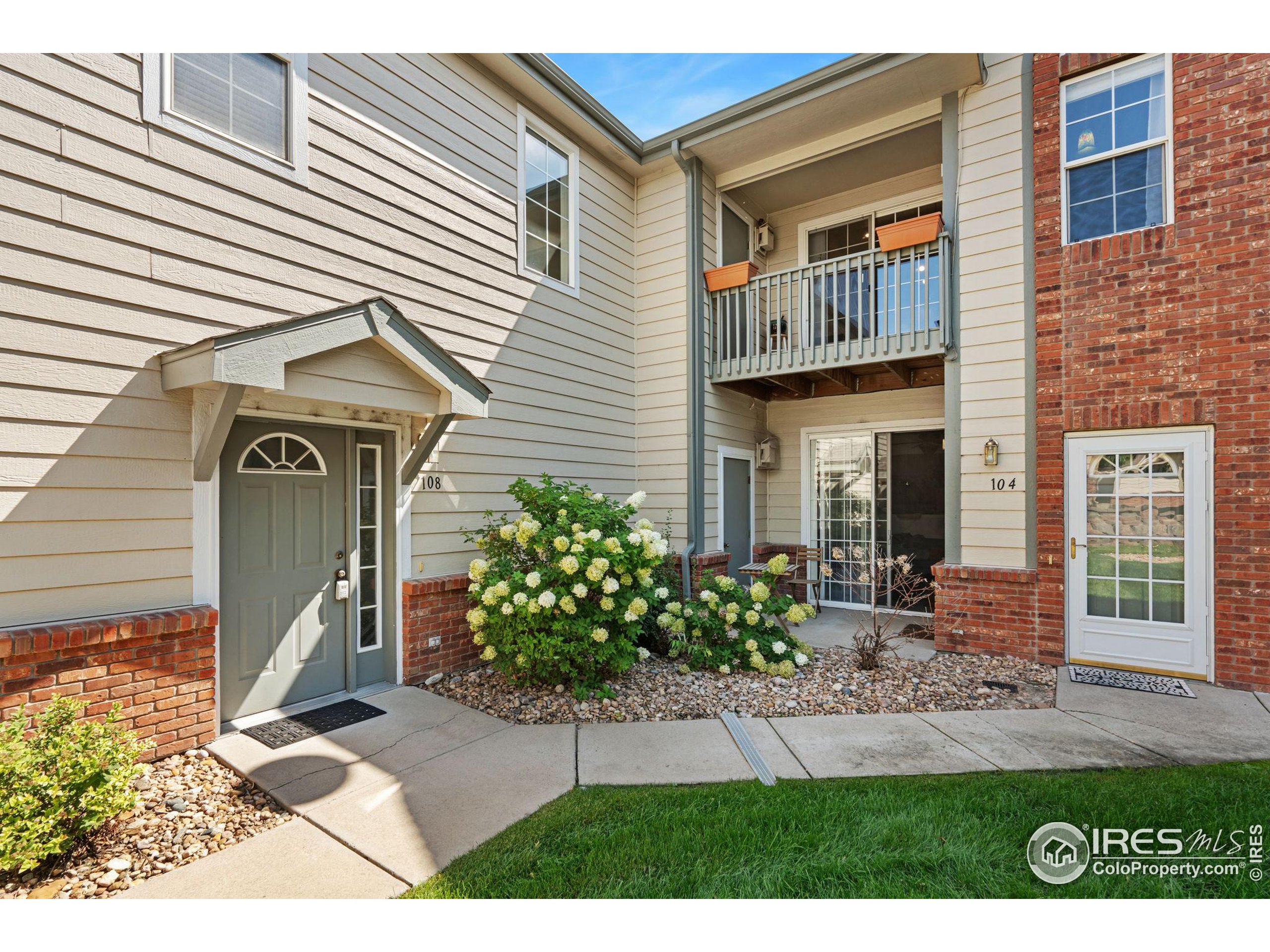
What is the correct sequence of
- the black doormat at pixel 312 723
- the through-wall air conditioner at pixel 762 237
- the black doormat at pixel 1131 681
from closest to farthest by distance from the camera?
the black doormat at pixel 312 723 → the black doormat at pixel 1131 681 → the through-wall air conditioner at pixel 762 237

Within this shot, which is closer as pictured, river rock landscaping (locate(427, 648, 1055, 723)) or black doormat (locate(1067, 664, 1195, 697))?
river rock landscaping (locate(427, 648, 1055, 723))

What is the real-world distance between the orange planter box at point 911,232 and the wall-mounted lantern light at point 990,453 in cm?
198

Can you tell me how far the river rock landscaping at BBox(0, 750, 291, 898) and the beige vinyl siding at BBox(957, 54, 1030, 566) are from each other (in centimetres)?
559

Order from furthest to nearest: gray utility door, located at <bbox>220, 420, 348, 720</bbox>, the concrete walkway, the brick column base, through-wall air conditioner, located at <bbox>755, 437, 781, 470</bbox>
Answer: through-wall air conditioner, located at <bbox>755, 437, 781, 470</bbox>
the brick column base
gray utility door, located at <bbox>220, 420, 348, 720</bbox>
the concrete walkway

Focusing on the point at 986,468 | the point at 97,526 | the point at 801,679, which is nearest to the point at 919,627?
the point at 986,468

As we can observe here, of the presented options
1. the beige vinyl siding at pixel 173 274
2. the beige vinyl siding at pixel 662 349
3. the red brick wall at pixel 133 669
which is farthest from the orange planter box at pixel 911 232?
the red brick wall at pixel 133 669

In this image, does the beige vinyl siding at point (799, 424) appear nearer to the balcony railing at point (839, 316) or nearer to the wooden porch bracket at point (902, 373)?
the wooden porch bracket at point (902, 373)

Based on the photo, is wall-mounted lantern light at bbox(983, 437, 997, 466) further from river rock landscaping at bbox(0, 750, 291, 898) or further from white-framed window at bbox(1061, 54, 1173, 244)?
river rock landscaping at bbox(0, 750, 291, 898)

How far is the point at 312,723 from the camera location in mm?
3729

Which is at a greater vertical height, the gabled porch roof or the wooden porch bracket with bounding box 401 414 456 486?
the gabled porch roof

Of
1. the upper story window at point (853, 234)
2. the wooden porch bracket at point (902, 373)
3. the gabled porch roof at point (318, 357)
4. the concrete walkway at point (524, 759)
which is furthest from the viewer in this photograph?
the upper story window at point (853, 234)

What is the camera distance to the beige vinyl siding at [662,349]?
677 cm

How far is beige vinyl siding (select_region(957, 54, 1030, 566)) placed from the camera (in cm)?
525

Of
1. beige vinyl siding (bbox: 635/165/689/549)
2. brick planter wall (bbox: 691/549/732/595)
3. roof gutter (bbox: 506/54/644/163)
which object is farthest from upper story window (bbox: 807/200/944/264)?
brick planter wall (bbox: 691/549/732/595)
